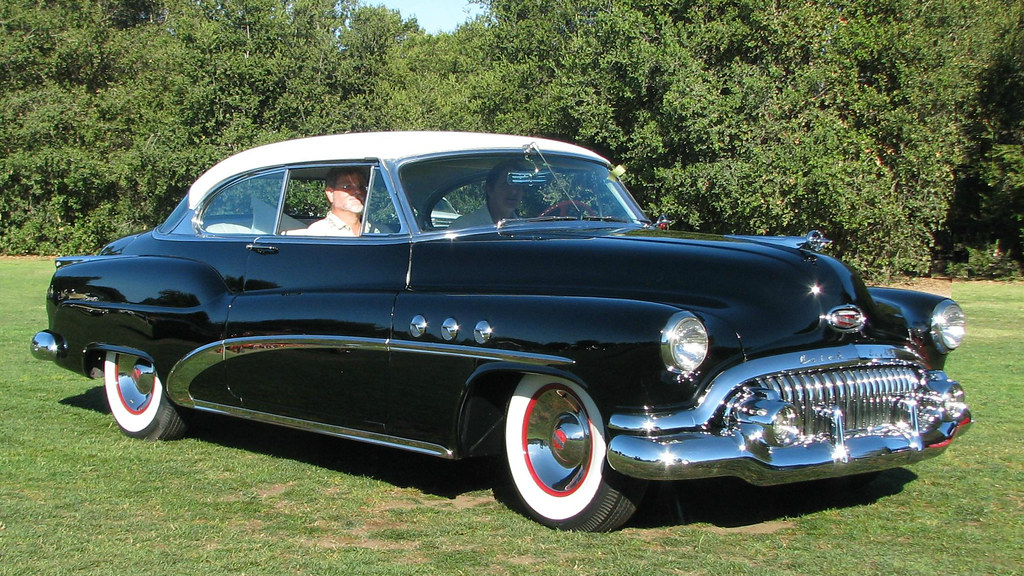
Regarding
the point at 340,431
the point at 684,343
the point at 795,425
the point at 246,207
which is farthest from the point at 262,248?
the point at 795,425

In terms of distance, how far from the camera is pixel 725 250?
172 inches

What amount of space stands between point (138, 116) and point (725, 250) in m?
37.0

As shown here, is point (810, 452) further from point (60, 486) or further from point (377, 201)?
point (60, 486)

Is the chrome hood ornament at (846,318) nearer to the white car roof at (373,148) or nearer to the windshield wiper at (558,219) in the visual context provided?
the windshield wiper at (558,219)

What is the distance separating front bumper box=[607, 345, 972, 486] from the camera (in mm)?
3773

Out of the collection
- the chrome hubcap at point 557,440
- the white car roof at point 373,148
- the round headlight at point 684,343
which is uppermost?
the white car roof at point 373,148

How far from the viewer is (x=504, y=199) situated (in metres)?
5.22

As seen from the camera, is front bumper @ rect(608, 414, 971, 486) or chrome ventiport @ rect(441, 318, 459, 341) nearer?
front bumper @ rect(608, 414, 971, 486)

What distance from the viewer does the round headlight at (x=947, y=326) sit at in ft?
15.8

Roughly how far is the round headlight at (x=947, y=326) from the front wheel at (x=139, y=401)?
172 inches

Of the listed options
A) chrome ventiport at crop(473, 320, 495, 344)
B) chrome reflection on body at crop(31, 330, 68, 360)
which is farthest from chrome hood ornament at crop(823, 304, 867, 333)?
chrome reflection on body at crop(31, 330, 68, 360)

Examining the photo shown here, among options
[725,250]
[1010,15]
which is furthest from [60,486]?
[1010,15]

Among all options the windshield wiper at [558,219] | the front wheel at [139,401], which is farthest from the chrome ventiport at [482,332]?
the front wheel at [139,401]

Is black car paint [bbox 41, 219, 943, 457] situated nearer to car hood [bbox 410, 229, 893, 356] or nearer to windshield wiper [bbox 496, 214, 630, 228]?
car hood [bbox 410, 229, 893, 356]
